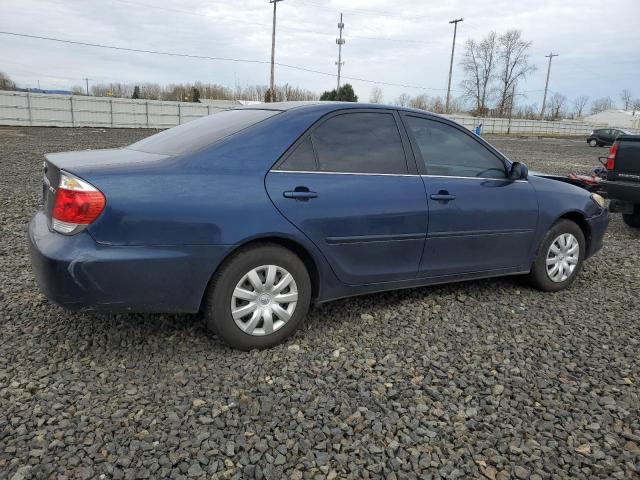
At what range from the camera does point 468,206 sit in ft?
12.6

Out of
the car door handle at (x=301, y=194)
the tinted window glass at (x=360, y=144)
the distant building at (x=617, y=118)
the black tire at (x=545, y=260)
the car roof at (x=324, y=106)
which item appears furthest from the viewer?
the distant building at (x=617, y=118)

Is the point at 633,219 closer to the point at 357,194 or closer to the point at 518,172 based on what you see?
the point at 518,172

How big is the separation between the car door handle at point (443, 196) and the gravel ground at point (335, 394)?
879 millimetres

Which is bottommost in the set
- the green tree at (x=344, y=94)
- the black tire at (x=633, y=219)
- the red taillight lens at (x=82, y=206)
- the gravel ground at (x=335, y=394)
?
the gravel ground at (x=335, y=394)

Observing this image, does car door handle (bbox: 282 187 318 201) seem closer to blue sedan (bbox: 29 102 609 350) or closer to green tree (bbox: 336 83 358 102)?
blue sedan (bbox: 29 102 609 350)

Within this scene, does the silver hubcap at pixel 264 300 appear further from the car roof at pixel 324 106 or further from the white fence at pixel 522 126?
the white fence at pixel 522 126

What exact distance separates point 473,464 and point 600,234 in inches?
134

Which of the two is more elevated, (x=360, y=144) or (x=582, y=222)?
(x=360, y=144)

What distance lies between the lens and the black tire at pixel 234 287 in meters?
2.98

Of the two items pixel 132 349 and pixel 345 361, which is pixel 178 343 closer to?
pixel 132 349

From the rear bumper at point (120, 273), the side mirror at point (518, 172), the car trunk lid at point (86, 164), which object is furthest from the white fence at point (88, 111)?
the rear bumper at point (120, 273)

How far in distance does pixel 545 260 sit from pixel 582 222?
0.62 m

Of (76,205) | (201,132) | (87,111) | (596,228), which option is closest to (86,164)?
(76,205)

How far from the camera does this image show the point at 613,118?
9781cm
